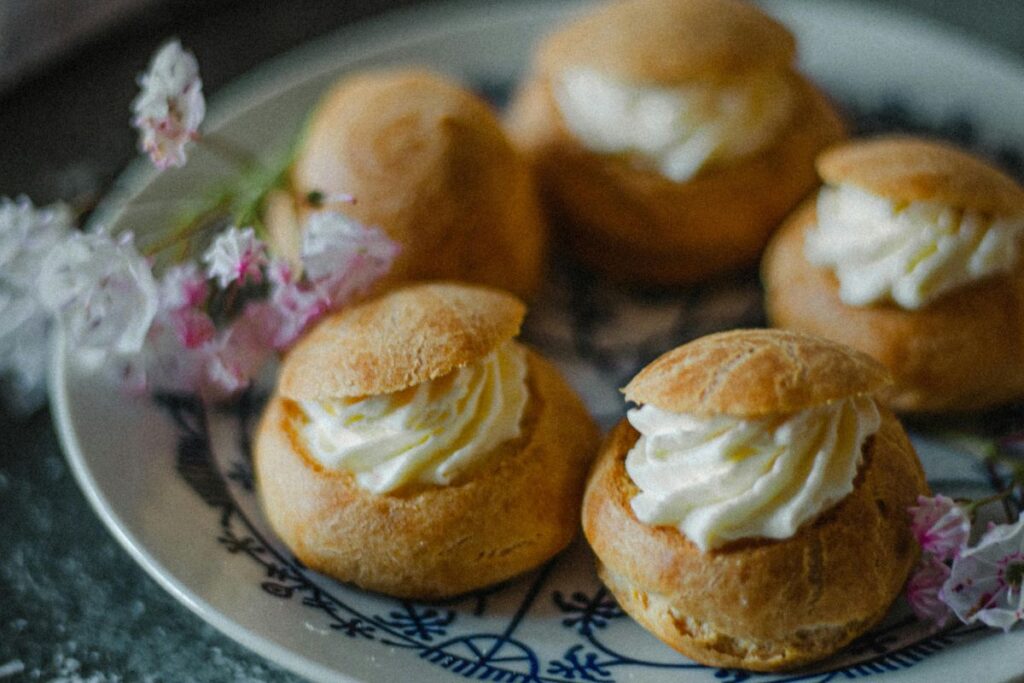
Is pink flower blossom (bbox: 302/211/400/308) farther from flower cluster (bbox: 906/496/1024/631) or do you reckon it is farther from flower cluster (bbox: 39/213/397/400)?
flower cluster (bbox: 906/496/1024/631)

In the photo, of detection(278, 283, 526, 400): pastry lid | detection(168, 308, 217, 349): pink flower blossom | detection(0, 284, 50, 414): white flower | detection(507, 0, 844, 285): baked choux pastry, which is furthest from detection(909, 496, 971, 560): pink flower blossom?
detection(0, 284, 50, 414): white flower

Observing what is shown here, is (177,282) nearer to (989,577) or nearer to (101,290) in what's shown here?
(101,290)

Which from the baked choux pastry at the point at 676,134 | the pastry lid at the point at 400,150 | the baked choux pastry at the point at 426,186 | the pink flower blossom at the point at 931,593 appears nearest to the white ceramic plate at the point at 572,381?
the pink flower blossom at the point at 931,593

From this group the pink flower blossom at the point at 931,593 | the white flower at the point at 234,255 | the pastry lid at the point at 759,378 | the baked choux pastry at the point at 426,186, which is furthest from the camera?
the baked choux pastry at the point at 426,186

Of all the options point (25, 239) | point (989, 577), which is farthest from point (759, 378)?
point (25, 239)

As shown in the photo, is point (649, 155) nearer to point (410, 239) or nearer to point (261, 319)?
point (410, 239)

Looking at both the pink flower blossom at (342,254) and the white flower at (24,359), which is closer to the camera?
the pink flower blossom at (342,254)

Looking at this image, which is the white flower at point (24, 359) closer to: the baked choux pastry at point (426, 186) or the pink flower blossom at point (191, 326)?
the pink flower blossom at point (191, 326)
